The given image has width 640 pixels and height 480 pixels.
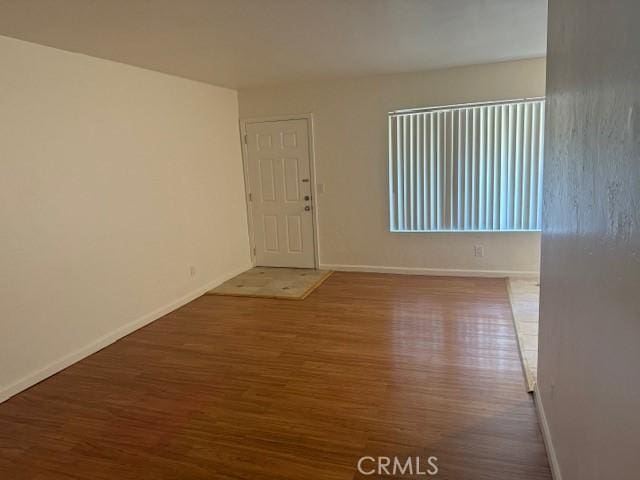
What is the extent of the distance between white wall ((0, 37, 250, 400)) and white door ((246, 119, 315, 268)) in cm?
79

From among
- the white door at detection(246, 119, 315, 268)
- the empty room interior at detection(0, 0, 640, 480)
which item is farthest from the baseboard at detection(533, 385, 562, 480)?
the white door at detection(246, 119, 315, 268)

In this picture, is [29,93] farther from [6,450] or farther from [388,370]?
[388,370]

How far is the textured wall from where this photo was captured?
42.1 inches

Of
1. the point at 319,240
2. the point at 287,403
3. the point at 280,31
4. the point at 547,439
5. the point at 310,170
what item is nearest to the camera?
the point at 547,439

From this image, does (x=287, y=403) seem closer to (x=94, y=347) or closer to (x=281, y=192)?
(x=94, y=347)

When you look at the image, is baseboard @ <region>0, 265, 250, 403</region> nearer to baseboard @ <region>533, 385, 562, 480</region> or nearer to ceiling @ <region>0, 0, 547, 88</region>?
ceiling @ <region>0, 0, 547, 88</region>

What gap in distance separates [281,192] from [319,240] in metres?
0.83

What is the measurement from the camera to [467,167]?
508cm

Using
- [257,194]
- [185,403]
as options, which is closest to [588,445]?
[185,403]

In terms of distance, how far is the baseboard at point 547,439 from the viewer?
1922 mm

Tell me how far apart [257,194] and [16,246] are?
333 cm

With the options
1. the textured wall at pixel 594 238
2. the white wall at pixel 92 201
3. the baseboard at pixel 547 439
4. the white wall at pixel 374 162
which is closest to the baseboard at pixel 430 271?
the white wall at pixel 374 162

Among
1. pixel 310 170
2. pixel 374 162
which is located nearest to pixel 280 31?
pixel 374 162

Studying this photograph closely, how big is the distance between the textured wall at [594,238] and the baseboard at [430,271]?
10.5 ft
